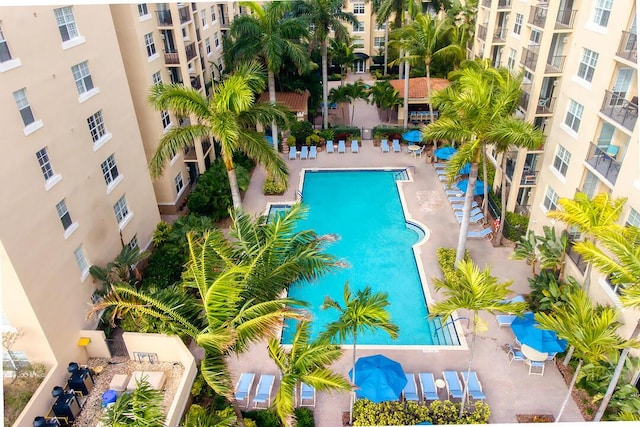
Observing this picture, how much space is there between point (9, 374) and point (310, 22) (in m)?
28.8

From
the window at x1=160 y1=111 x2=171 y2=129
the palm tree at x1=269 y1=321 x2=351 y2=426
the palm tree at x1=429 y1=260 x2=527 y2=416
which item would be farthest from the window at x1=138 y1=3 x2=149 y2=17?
the palm tree at x1=429 y1=260 x2=527 y2=416

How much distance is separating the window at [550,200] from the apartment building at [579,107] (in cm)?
5

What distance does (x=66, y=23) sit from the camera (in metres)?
17.5

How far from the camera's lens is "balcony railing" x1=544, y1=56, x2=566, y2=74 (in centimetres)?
2247

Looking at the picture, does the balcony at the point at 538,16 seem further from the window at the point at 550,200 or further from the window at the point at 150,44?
the window at the point at 150,44

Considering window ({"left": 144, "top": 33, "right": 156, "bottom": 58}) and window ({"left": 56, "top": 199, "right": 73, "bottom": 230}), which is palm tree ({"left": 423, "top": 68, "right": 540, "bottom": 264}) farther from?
window ({"left": 144, "top": 33, "right": 156, "bottom": 58})

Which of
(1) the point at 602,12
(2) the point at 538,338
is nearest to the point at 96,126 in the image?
(2) the point at 538,338

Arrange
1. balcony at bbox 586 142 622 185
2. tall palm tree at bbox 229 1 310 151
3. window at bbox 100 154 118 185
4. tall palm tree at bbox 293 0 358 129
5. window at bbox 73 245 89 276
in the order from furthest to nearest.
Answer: tall palm tree at bbox 293 0 358 129 < tall palm tree at bbox 229 1 310 151 < window at bbox 100 154 118 185 < window at bbox 73 245 89 276 < balcony at bbox 586 142 622 185

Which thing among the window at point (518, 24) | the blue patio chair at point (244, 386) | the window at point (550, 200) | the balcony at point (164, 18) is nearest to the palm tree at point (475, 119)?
the window at point (550, 200)

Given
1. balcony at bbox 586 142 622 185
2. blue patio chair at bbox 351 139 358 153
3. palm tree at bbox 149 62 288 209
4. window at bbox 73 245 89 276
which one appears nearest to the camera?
palm tree at bbox 149 62 288 209

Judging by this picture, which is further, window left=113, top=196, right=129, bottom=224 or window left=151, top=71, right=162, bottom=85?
window left=151, top=71, right=162, bottom=85

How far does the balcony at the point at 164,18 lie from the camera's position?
25609 millimetres

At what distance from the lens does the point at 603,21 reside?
58.2 ft

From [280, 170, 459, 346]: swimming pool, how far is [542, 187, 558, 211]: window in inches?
258
